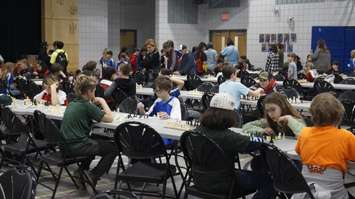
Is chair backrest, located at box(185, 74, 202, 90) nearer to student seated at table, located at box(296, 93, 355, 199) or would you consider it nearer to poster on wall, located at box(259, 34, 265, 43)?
poster on wall, located at box(259, 34, 265, 43)

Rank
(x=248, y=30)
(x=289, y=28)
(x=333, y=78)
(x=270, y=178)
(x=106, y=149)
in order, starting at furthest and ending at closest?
(x=248, y=30) → (x=289, y=28) → (x=333, y=78) → (x=106, y=149) → (x=270, y=178)

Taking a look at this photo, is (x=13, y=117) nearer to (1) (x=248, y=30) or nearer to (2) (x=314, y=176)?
(2) (x=314, y=176)

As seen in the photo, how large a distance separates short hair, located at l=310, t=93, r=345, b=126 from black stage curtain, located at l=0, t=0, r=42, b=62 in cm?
1565

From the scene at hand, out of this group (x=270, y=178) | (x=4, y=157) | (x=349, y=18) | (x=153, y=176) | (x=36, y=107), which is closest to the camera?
(x=270, y=178)

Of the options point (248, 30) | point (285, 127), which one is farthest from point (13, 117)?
point (248, 30)

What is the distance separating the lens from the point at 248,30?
1956 centimetres

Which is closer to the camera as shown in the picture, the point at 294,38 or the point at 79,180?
the point at 79,180

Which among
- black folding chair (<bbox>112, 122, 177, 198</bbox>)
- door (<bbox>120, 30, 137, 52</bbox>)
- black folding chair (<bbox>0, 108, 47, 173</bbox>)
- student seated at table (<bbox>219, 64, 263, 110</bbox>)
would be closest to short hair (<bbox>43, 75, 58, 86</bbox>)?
black folding chair (<bbox>0, 108, 47, 173</bbox>)

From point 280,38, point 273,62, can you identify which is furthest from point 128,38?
point 273,62

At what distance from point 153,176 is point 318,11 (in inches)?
551

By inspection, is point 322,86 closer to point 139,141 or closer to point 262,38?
point 139,141

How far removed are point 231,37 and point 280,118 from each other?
16468 millimetres

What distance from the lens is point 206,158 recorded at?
4.35 meters

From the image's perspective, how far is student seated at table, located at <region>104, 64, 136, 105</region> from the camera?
8.36 meters
